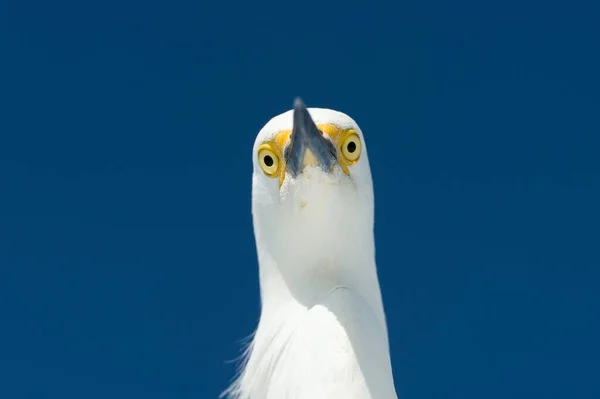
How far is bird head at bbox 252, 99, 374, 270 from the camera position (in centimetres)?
795

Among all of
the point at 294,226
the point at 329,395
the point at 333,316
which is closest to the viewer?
the point at 329,395

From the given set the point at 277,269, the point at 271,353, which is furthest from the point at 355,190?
the point at 271,353

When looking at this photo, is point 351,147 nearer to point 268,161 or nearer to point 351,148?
point 351,148

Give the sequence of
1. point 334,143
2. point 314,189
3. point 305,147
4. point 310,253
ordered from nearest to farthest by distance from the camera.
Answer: point 305,147
point 314,189
point 334,143
point 310,253

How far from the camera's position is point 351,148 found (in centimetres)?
822

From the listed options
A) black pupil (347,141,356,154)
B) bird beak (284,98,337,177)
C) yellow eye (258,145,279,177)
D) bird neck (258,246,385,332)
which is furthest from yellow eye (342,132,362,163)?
bird neck (258,246,385,332)

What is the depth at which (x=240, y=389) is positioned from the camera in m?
8.34

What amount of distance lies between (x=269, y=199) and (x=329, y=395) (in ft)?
6.30

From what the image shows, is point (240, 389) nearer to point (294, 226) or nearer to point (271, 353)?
point (271, 353)

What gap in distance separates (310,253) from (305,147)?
96cm

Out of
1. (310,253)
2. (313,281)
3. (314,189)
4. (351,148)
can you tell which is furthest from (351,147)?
(313,281)

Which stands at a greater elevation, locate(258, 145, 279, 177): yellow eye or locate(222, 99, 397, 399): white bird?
locate(258, 145, 279, 177): yellow eye

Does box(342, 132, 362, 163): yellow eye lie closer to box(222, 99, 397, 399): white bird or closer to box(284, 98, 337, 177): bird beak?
box(222, 99, 397, 399): white bird

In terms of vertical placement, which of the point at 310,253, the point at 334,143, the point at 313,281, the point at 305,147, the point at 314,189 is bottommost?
the point at 313,281
